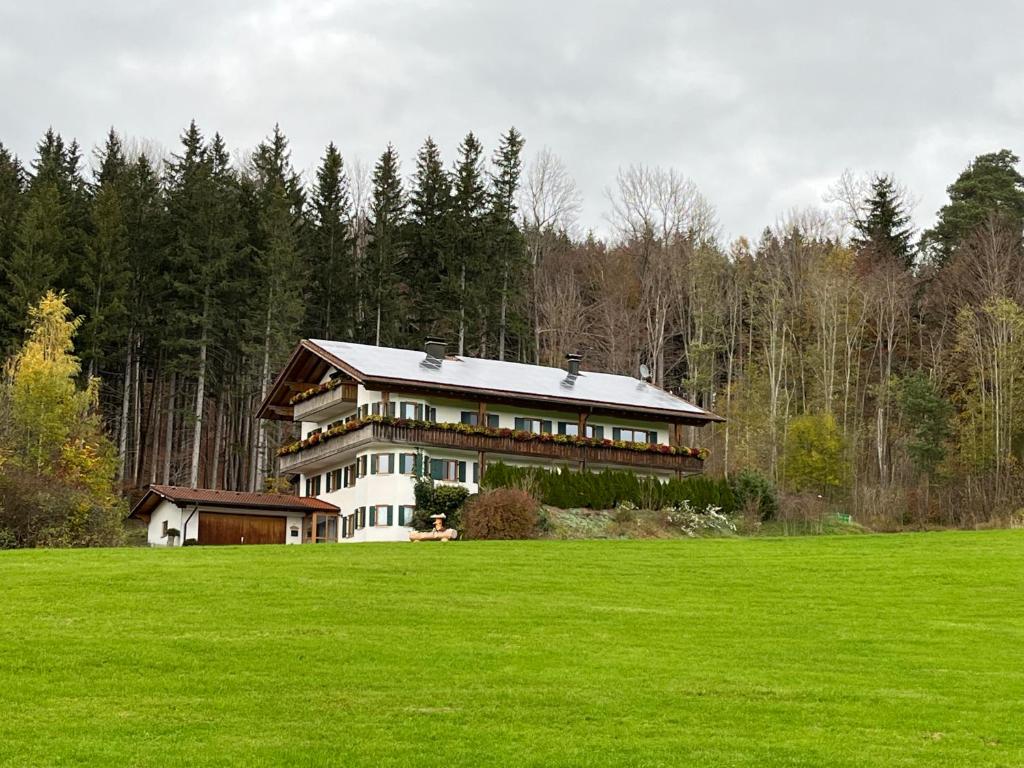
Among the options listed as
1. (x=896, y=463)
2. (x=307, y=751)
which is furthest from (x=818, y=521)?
(x=307, y=751)

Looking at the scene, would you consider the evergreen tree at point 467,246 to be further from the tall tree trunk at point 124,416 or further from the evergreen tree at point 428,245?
the tall tree trunk at point 124,416

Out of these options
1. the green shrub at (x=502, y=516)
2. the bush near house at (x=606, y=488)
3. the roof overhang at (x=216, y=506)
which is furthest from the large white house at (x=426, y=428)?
the green shrub at (x=502, y=516)

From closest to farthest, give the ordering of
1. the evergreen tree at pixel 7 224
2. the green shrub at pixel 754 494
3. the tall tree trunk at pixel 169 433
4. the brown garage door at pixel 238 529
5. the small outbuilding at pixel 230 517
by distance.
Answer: the small outbuilding at pixel 230 517
the brown garage door at pixel 238 529
the green shrub at pixel 754 494
the evergreen tree at pixel 7 224
the tall tree trunk at pixel 169 433

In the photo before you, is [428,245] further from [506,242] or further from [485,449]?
[485,449]

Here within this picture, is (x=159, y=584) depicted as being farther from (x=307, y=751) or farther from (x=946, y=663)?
(x=946, y=663)

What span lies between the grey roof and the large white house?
9 cm

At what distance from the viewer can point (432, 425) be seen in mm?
52938

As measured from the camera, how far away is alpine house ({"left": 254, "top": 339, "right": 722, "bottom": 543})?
173 feet

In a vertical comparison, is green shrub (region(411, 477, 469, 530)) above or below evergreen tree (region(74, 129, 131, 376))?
below

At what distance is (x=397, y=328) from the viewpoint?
70.9 m

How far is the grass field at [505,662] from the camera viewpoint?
15047 millimetres

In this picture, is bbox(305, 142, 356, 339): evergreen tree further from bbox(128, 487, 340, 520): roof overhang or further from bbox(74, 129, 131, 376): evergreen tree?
bbox(128, 487, 340, 520): roof overhang

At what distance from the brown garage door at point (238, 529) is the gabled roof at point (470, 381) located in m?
7.03

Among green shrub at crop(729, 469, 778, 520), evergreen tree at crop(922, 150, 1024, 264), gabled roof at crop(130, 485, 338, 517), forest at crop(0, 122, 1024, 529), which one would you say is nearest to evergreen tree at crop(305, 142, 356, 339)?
forest at crop(0, 122, 1024, 529)
